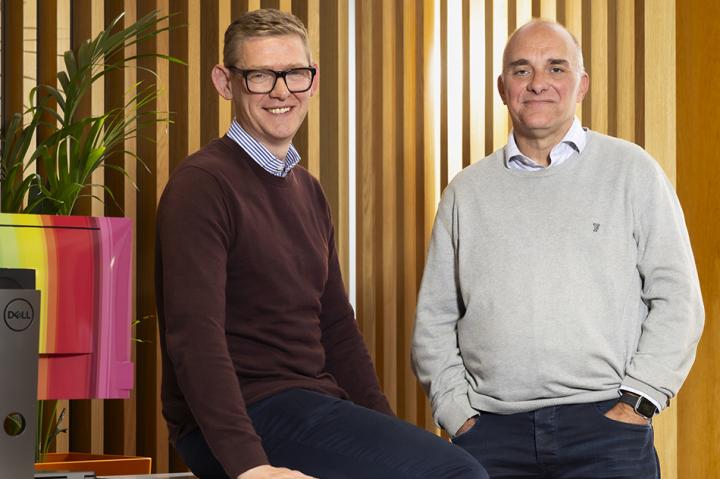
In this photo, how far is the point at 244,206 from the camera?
5.71 feet

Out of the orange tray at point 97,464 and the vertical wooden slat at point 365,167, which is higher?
the vertical wooden slat at point 365,167

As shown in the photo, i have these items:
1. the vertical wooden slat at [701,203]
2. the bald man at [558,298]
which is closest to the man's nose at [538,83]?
the bald man at [558,298]

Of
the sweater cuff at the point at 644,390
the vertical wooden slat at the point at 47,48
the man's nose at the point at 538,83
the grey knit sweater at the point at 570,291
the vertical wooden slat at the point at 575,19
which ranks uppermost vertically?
the vertical wooden slat at the point at 575,19

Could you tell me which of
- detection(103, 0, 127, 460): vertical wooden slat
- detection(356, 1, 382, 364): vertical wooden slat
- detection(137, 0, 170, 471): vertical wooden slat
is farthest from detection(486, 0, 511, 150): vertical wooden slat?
detection(103, 0, 127, 460): vertical wooden slat

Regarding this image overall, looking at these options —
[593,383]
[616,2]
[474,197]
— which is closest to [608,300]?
[593,383]

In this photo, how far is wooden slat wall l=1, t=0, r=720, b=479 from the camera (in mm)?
3418

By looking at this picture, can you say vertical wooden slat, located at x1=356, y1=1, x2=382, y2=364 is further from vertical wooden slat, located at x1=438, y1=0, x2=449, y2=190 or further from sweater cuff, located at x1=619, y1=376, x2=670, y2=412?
sweater cuff, located at x1=619, y1=376, x2=670, y2=412

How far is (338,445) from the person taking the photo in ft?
5.32

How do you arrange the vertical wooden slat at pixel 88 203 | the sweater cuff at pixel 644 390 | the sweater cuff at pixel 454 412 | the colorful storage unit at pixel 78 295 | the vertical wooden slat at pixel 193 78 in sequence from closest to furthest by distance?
the colorful storage unit at pixel 78 295 → the sweater cuff at pixel 644 390 → the sweater cuff at pixel 454 412 → the vertical wooden slat at pixel 88 203 → the vertical wooden slat at pixel 193 78

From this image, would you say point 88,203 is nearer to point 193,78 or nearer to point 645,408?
point 193,78

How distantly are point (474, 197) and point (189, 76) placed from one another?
137 centimetres

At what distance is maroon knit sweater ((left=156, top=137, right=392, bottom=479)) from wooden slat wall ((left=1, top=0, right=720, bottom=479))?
64.4 inches

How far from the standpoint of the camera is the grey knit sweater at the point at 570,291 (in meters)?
2.29

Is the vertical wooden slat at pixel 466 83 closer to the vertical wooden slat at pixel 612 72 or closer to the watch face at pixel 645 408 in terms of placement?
the vertical wooden slat at pixel 612 72
